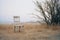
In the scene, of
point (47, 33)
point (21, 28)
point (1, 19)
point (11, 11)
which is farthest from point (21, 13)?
point (47, 33)

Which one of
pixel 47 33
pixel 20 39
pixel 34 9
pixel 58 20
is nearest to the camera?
pixel 20 39

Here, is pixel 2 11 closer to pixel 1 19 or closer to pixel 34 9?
pixel 1 19

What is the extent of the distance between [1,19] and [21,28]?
0.50 metres

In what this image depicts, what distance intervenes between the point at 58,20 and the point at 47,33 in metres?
Result: 0.23

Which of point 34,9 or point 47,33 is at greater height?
point 34,9

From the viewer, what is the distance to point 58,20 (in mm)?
1313

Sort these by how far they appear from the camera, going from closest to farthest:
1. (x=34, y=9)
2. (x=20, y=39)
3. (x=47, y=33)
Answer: (x=20, y=39), (x=47, y=33), (x=34, y=9)

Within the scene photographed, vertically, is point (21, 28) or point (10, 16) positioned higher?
point (10, 16)

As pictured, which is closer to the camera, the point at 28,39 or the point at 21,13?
the point at 28,39

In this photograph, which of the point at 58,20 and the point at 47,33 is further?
the point at 58,20

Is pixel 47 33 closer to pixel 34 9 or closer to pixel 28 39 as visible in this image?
pixel 28 39

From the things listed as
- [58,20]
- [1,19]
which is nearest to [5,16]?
[1,19]

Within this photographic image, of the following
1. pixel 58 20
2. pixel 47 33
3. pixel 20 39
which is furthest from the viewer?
pixel 58 20

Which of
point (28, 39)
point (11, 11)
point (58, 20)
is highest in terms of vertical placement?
point (11, 11)
